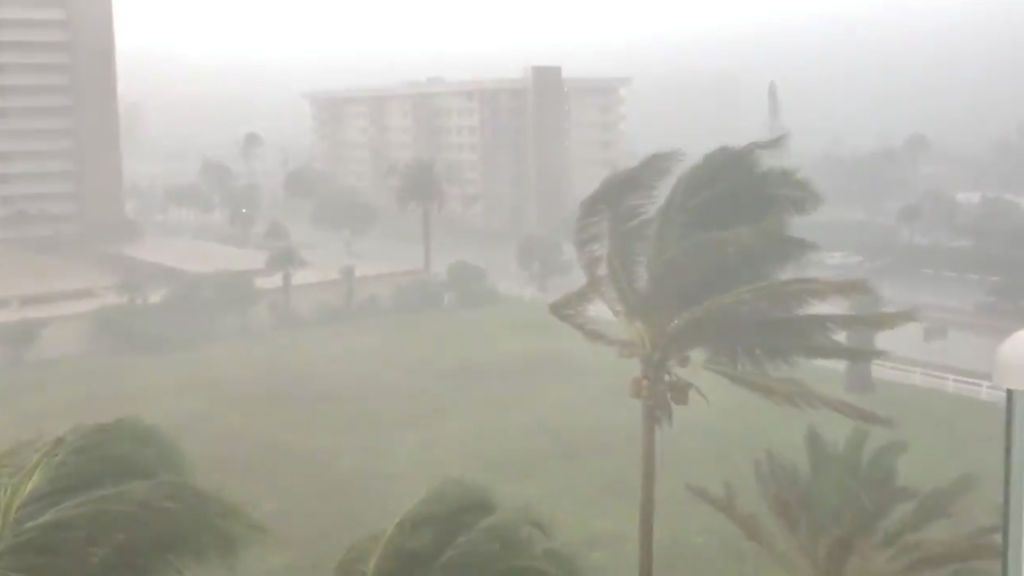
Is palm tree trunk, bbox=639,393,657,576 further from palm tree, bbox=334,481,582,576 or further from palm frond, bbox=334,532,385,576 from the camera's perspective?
palm frond, bbox=334,532,385,576

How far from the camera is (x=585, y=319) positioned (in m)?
2.32

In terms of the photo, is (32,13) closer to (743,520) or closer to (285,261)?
(285,261)

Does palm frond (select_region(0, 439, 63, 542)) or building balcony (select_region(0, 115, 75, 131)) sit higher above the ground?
building balcony (select_region(0, 115, 75, 131))

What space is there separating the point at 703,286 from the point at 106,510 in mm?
1263

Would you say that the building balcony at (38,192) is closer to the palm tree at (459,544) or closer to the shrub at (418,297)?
the shrub at (418,297)

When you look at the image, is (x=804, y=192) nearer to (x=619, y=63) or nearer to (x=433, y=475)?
(x=619, y=63)

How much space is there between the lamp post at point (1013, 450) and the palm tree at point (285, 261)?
1.42 m

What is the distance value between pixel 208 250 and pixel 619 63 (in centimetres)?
100

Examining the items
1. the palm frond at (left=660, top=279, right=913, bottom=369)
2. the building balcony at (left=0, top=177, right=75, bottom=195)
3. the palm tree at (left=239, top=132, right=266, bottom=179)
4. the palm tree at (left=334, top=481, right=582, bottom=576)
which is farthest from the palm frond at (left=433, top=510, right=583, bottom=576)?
the building balcony at (left=0, top=177, right=75, bottom=195)

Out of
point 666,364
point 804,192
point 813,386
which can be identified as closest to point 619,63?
point 804,192

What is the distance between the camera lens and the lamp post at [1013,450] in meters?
1.67

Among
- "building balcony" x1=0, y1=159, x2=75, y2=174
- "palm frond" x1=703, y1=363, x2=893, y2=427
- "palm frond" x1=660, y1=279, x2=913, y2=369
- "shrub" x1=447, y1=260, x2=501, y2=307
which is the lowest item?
"palm frond" x1=703, y1=363, x2=893, y2=427

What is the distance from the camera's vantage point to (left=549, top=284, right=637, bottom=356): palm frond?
230 cm

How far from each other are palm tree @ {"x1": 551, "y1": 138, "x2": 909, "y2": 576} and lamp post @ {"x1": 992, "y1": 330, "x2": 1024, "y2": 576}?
484 millimetres
